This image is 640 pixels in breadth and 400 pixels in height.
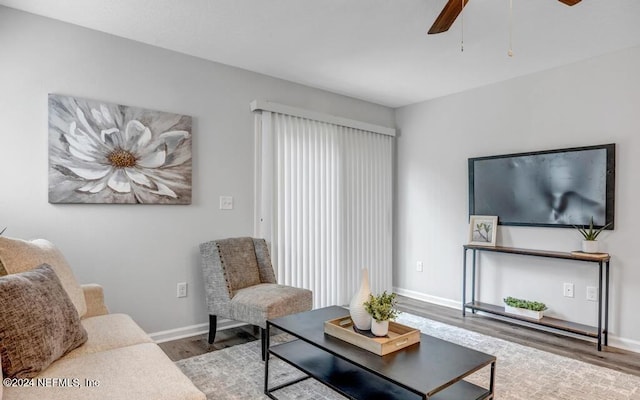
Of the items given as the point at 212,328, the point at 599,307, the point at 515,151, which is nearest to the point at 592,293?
the point at 599,307

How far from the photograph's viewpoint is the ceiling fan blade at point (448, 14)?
73.0 inches

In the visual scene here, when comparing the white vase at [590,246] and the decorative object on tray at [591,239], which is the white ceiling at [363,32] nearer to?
the decorative object on tray at [591,239]

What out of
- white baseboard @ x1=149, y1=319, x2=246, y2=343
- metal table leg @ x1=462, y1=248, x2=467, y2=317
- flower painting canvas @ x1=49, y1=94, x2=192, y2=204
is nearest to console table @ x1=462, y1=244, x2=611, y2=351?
metal table leg @ x1=462, y1=248, x2=467, y2=317

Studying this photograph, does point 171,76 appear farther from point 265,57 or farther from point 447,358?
point 447,358

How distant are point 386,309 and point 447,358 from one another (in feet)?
1.17

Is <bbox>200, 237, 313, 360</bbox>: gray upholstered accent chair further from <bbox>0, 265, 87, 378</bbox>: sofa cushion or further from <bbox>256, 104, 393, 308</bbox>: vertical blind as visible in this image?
<bbox>0, 265, 87, 378</bbox>: sofa cushion

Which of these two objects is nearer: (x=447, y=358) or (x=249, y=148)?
(x=447, y=358)

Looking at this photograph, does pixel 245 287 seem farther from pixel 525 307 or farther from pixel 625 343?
pixel 625 343

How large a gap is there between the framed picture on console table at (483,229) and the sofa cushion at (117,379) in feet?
10.8

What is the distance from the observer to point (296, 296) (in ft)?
9.32

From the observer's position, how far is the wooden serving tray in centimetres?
178

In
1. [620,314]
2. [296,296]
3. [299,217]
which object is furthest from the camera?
[299,217]

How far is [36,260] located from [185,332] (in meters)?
1.54

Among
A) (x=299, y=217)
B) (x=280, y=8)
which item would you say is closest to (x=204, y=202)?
(x=299, y=217)
